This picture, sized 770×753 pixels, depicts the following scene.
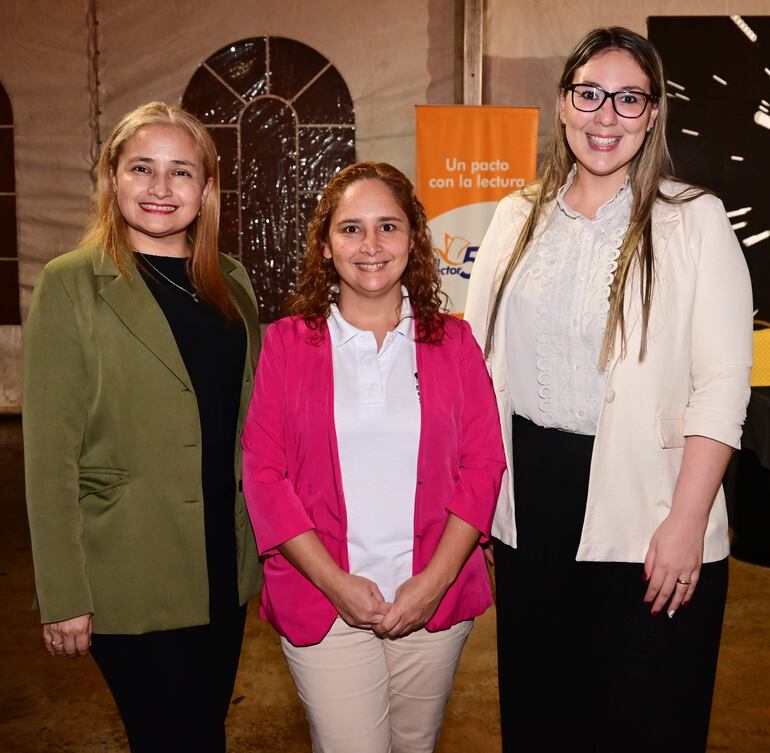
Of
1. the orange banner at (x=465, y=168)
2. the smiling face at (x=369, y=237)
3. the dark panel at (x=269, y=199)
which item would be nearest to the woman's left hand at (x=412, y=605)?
the smiling face at (x=369, y=237)

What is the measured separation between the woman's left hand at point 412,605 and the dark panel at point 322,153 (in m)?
5.75

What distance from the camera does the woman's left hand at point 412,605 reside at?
5.32 feet

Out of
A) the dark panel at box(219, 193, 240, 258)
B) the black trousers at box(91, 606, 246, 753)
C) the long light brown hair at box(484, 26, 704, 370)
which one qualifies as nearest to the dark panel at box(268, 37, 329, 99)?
the dark panel at box(219, 193, 240, 258)

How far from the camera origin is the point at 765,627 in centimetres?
351

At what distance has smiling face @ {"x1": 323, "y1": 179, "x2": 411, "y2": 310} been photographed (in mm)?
1723

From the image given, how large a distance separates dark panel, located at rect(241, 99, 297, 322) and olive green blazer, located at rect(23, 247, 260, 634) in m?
5.43

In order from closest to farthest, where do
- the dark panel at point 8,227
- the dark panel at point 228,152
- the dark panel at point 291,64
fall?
the dark panel at point 291,64 → the dark panel at point 228,152 → the dark panel at point 8,227

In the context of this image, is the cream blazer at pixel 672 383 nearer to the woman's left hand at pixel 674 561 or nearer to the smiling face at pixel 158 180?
the woman's left hand at pixel 674 561

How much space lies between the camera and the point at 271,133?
7.00m

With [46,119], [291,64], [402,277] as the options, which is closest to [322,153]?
[291,64]

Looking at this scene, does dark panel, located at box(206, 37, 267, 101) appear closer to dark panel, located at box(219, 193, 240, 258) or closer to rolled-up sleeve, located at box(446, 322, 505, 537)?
dark panel, located at box(219, 193, 240, 258)

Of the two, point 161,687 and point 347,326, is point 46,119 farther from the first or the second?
point 161,687

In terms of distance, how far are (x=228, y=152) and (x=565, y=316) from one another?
5824 mm

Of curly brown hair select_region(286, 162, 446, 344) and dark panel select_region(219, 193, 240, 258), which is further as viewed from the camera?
dark panel select_region(219, 193, 240, 258)
